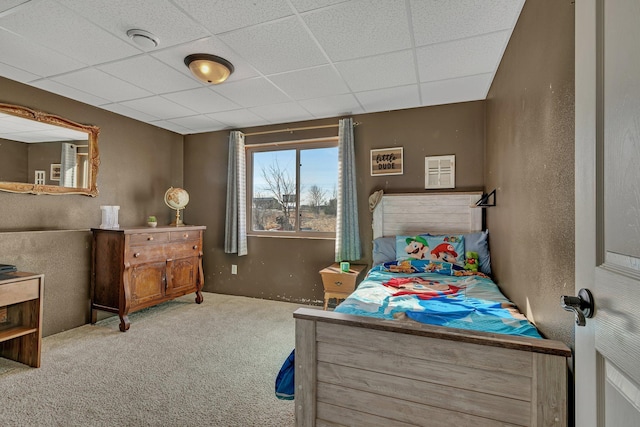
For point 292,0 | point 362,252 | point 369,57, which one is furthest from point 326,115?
point 292,0

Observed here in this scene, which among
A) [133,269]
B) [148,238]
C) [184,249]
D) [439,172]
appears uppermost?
[439,172]

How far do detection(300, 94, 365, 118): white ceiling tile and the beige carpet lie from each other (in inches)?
91.8

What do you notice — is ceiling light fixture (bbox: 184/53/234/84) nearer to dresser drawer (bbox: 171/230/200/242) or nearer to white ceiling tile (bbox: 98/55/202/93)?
white ceiling tile (bbox: 98/55/202/93)

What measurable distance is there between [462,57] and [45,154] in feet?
12.4

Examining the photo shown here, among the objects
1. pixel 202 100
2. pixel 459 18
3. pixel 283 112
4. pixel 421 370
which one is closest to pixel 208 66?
pixel 202 100

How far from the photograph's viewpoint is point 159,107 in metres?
3.45

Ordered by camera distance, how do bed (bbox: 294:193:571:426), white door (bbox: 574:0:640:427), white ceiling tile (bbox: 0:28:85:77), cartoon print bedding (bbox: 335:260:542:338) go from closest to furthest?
white door (bbox: 574:0:640:427) → bed (bbox: 294:193:571:426) → cartoon print bedding (bbox: 335:260:542:338) → white ceiling tile (bbox: 0:28:85:77)

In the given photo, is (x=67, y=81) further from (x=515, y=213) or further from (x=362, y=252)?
(x=515, y=213)

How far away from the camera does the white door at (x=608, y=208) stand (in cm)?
58

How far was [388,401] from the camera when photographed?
1.30 m

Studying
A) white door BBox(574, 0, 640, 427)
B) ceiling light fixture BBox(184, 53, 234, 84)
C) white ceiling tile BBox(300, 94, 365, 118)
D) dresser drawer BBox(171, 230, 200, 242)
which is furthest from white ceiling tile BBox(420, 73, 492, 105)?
dresser drawer BBox(171, 230, 200, 242)

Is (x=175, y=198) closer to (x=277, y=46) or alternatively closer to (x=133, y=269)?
(x=133, y=269)

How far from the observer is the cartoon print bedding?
1480 mm

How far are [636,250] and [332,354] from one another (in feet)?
3.70
